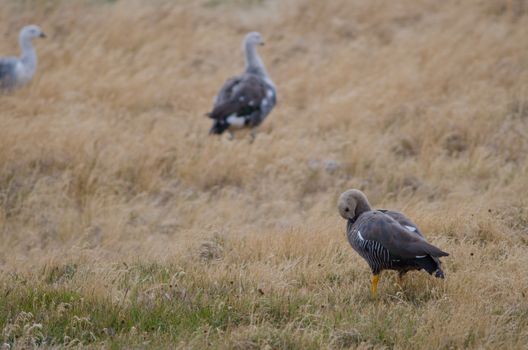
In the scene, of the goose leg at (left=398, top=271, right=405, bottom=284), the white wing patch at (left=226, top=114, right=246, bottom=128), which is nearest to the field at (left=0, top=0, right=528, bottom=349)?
the goose leg at (left=398, top=271, right=405, bottom=284)

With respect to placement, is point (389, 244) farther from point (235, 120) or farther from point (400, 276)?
point (235, 120)

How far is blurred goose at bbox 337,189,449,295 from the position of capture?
5.74 metres

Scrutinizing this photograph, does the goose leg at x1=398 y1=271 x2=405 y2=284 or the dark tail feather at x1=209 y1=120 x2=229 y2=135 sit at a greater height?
the goose leg at x1=398 y1=271 x2=405 y2=284

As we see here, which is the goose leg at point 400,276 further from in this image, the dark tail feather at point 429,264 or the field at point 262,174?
the dark tail feather at point 429,264

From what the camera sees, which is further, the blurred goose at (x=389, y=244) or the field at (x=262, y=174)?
the blurred goose at (x=389, y=244)

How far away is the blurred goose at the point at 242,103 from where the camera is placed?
36.8ft

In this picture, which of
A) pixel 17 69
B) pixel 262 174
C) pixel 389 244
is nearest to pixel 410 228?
pixel 389 244

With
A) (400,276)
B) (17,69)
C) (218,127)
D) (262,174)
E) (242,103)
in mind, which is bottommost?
(262,174)

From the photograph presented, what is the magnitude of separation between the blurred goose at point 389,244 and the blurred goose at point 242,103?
196 inches

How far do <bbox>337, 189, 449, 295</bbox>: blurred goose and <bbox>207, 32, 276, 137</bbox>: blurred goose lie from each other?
4.98 m

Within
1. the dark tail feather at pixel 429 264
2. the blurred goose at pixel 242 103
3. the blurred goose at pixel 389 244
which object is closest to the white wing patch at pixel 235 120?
the blurred goose at pixel 242 103

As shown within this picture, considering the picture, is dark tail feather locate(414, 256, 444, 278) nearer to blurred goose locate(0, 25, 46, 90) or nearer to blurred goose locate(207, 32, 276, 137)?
blurred goose locate(207, 32, 276, 137)

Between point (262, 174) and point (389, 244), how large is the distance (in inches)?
176

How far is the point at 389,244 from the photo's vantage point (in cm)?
586
